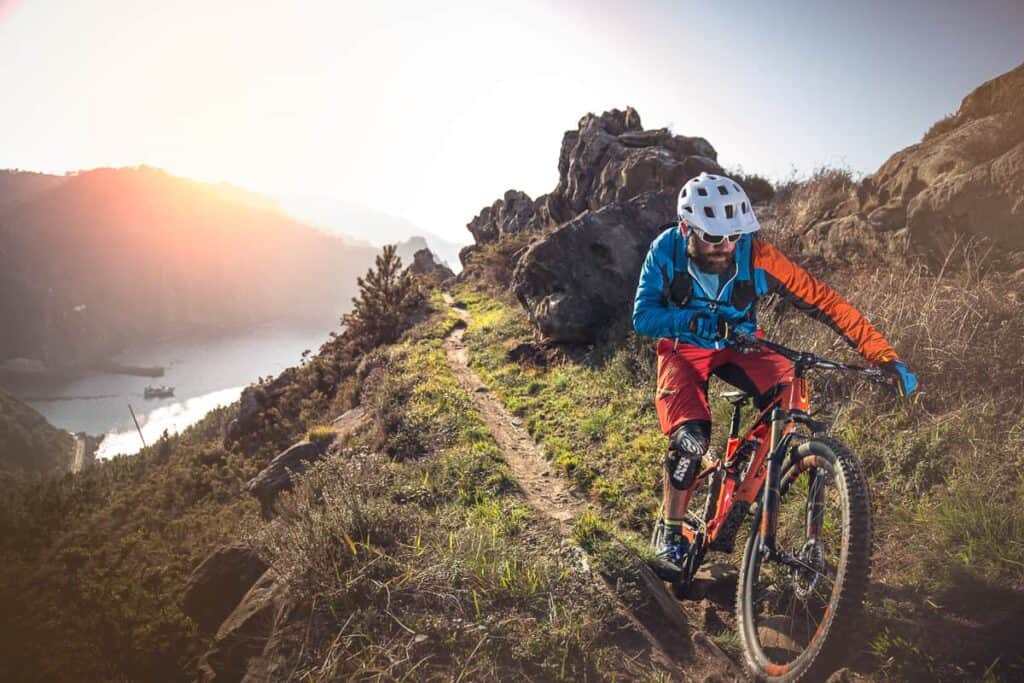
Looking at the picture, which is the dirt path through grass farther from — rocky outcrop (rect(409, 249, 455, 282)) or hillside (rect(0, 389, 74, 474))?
hillside (rect(0, 389, 74, 474))

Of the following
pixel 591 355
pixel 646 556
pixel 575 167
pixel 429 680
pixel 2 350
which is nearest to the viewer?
pixel 429 680

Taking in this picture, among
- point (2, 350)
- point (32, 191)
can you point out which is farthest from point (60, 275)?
point (32, 191)

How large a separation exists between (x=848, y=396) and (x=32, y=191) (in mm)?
266460

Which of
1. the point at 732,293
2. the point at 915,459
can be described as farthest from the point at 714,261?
the point at 915,459

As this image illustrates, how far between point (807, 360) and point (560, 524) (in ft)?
11.5

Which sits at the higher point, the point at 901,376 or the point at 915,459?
the point at 901,376

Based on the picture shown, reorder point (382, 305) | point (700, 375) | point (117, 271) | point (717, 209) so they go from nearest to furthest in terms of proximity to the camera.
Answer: point (717, 209) → point (700, 375) → point (382, 305) → point (117, 271)

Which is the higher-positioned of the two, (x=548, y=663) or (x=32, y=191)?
(x=32, y=191)

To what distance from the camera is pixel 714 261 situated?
3738mm

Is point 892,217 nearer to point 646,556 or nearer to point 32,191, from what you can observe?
point 646,556

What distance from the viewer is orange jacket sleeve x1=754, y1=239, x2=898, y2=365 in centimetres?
322

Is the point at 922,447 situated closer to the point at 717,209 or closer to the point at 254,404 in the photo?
the point at 717,209

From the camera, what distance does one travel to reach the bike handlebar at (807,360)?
111 inches

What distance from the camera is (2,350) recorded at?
11662cm
